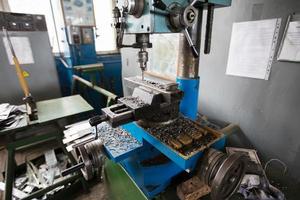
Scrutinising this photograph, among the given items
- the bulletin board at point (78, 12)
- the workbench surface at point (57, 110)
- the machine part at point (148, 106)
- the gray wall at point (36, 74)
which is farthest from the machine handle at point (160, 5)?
the bulletin board at point (78, 12)

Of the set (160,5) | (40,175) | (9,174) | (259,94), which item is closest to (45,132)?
(9,174)

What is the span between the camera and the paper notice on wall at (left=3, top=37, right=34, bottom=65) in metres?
2.08

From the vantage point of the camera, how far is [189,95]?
87 cm

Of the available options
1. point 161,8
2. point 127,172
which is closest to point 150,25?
point 161,8

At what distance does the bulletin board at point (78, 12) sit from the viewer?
2629 millimetres

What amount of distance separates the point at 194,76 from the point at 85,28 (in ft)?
7.54

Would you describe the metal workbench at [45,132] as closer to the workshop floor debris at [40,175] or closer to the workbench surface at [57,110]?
the workbench surface at [57,110]

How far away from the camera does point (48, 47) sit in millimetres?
2293

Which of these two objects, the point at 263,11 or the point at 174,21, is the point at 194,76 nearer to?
the point at 174,21

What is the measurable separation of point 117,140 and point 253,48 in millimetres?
1131

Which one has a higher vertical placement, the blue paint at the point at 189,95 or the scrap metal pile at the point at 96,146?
the blue paint at the point at 189,95

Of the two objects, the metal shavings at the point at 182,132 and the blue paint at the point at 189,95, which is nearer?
the metal shavings at the point at 182,132

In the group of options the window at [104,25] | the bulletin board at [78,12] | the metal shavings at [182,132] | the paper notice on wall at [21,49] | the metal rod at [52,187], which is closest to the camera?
the metal shavings at [182,132]

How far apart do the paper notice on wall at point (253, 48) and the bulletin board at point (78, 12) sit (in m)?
2.46
